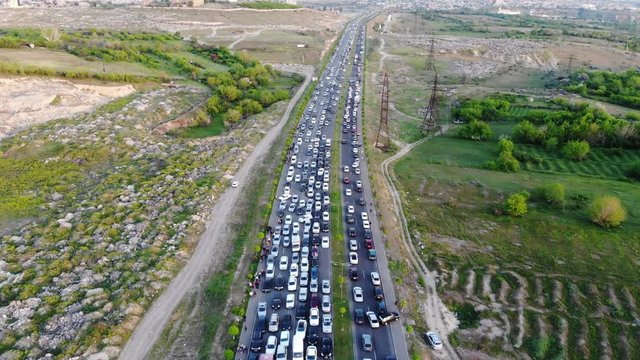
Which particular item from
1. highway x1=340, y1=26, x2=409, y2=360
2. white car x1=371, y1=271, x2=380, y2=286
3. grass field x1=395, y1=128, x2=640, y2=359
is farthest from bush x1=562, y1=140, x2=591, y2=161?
white car x1=371, y1=271, x2=380, y2=286

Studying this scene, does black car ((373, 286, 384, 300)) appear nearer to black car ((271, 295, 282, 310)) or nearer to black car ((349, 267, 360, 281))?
black car ((349, 267, 360, 281))

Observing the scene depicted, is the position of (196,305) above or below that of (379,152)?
below

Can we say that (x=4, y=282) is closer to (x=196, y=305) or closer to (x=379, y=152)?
(x=196, y=305)

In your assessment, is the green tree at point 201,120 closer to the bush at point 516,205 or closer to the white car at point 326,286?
the white car at point 326,286

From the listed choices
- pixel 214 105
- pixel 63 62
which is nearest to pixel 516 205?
pixel 214 105

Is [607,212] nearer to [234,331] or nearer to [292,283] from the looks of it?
[292,283]

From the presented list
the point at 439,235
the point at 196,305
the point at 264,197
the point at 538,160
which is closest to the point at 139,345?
the point at 196,305
